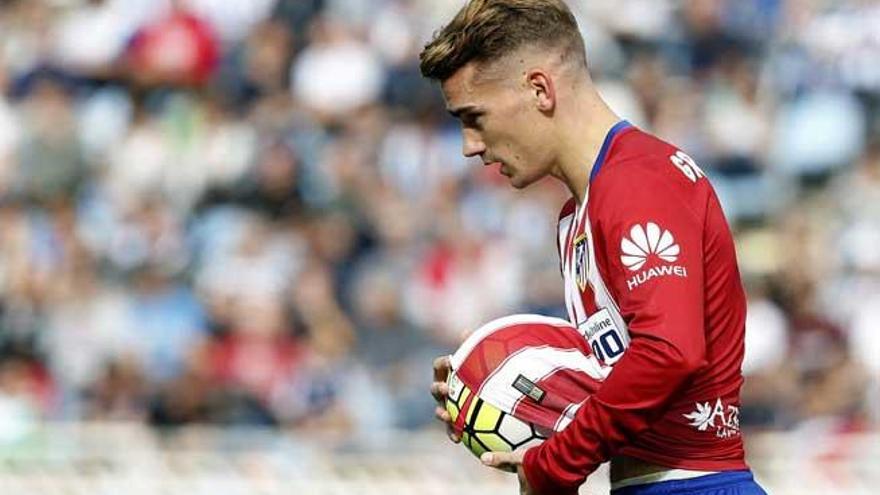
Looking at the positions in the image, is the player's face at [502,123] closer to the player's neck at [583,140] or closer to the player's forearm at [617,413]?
the player's neck at [583,140]

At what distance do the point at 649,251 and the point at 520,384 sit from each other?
1.61 feet

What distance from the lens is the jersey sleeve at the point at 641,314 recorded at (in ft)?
13.3

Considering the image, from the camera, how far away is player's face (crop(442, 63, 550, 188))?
4414mm

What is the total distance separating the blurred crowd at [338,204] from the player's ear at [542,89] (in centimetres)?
537

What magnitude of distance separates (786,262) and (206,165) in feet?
12.1

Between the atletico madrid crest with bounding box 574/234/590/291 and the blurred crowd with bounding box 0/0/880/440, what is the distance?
5162 mm

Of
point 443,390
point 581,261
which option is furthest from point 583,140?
point 443,390

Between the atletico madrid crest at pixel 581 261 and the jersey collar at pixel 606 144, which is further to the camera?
the atletico madrid crest at pixel 581 261

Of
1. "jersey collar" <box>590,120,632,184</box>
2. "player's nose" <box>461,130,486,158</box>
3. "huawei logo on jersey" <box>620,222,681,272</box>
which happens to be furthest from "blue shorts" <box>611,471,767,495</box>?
"player's nose" <box>461,130,486,158</box>

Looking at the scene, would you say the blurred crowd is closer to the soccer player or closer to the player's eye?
the soccer player

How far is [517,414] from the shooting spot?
4363 millimetres

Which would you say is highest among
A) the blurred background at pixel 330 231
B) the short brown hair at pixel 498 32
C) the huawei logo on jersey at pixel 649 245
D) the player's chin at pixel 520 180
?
the blurred background at pixel 330 231

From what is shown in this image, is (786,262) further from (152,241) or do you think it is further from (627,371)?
(627,371)

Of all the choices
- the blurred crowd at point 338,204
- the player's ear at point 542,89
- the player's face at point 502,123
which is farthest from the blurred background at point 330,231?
the player's ear at point 542,89
